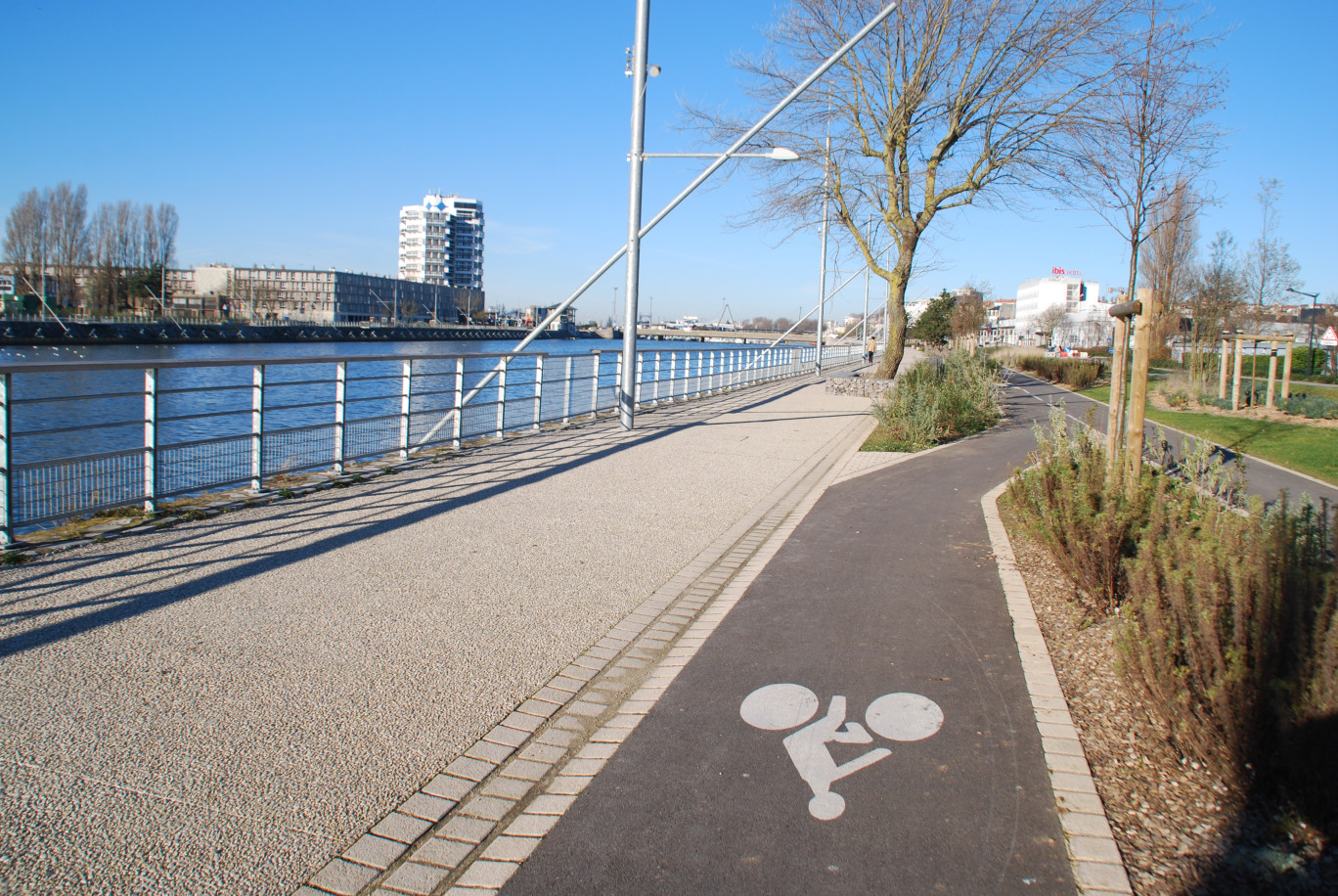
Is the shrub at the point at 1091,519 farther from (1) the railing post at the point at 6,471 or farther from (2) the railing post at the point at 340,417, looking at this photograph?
(1) the railing post at the point at 6,471

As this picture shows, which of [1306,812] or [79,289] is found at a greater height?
[79,289]

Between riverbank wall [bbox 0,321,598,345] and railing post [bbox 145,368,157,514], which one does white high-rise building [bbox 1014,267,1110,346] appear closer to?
riverbank wall [bbox 0,321,598,345]

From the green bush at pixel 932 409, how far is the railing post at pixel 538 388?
5.36m

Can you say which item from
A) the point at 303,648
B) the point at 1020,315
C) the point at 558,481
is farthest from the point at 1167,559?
the point at 1020,315

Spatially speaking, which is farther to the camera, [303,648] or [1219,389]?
[1219,389]

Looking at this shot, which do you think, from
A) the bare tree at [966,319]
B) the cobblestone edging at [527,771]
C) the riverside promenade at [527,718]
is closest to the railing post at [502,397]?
the riverside promenade at [527,718]

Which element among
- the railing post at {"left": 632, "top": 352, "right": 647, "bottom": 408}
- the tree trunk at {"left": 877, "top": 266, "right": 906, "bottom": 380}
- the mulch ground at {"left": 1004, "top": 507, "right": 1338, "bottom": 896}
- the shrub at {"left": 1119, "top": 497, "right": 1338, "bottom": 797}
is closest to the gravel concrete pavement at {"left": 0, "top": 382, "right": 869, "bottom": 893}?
the mulch ground at {"left": 1004, "top": 507, "right": 1338, "bottom": 896}

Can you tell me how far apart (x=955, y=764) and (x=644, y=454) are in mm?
8945

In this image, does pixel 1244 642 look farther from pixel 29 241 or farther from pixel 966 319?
pixel 29 241

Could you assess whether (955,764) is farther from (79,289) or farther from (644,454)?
(79,289)

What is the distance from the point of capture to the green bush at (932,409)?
1404 cm

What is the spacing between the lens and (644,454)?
12.3 meters

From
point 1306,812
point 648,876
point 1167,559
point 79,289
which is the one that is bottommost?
point 648,876

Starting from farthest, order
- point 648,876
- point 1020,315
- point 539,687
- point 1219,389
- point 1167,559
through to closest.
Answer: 1. point 1020,315
2. point 1219,389
3. point 539,687
4. point 1167,559
5. point 648,876
